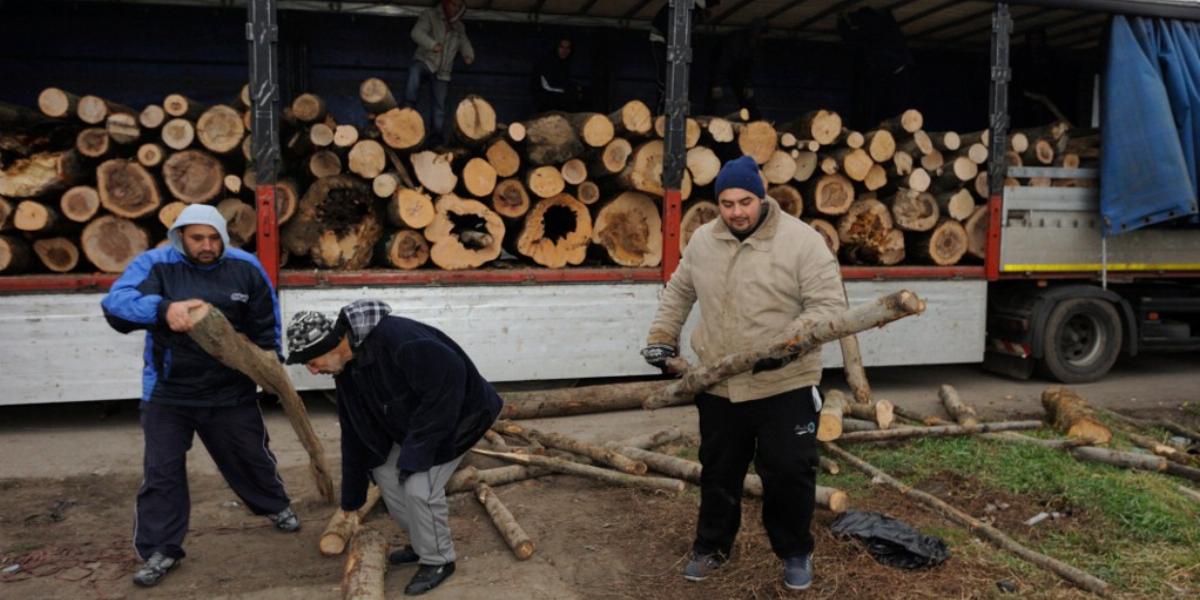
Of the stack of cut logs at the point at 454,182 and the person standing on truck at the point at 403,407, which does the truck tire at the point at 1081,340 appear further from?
the person standing on truck at the point at 403,407

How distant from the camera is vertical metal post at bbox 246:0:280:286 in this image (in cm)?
617

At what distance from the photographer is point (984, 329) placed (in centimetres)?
814

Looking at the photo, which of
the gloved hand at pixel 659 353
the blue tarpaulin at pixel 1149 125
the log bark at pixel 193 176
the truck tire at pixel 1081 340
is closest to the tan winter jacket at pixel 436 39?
the log bark at pixel 193 176

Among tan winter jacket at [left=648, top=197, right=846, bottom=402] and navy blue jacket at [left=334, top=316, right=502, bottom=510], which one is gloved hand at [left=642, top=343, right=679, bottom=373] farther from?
navy blue jacket at [left=334, top=316, right=502, bottom=510]

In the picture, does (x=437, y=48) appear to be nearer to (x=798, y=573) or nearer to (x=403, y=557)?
(x=403, y=557)

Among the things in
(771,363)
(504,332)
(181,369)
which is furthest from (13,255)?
(771,363)

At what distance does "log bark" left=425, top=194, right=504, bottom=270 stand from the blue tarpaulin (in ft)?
17.7

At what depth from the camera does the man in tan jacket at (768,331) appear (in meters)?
3.58

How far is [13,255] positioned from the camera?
618 cm

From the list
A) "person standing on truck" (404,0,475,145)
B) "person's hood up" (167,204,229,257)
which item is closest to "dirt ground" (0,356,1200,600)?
"person's hood up" (167,204,229,257)

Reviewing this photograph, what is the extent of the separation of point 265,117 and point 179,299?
2616 millimetres

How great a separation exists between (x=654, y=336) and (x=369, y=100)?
11.8 feet

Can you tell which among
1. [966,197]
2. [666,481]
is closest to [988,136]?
[966,197]

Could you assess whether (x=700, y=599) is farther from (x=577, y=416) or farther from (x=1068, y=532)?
(x=577, y=416)
